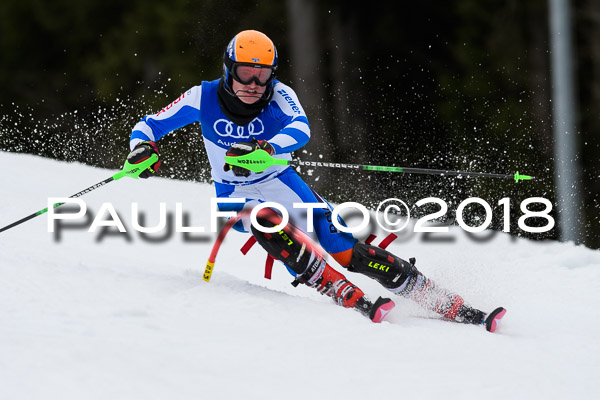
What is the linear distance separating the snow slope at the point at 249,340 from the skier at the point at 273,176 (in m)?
0.18

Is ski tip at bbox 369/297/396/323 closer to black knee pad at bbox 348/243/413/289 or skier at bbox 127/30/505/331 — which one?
skier at bbox 127/30/505/331

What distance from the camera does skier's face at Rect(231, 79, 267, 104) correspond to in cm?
436

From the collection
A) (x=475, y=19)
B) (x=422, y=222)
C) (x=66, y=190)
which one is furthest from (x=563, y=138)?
(x=475, y=19)

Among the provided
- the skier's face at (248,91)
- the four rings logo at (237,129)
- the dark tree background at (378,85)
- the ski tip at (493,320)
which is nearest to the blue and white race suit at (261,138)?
the four rings logo at (237,129)

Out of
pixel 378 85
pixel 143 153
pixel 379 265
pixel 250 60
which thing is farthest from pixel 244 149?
pixel 378 85

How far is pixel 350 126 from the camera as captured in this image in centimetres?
1659

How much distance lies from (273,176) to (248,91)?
1.66 ft

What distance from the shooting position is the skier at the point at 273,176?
169 inches

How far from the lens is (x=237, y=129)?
14.7 ft

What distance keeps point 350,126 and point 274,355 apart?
13.6 meters

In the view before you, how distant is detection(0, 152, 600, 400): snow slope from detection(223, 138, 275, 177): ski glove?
611 millimetres

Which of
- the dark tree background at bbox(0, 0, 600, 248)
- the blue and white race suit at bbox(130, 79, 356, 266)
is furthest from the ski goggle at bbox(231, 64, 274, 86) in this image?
the dark tree background at bbox(0, 0, 600, 248)

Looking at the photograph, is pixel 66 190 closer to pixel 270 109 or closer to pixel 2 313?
pixel 270 109

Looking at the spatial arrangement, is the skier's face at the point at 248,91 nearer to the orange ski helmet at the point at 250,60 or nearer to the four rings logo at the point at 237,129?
the orange ski helmet at the point at 250,60
